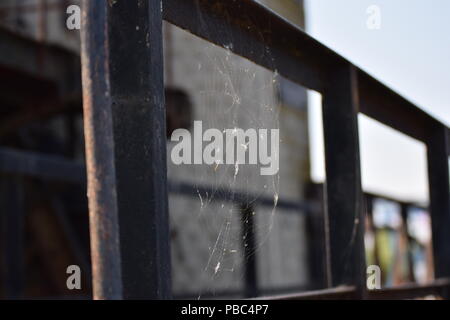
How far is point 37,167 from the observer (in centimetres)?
699

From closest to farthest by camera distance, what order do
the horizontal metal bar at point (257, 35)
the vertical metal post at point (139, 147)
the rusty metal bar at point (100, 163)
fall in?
the rusty metal bar at point (100, 163) < the vertical metal post at point (139, 147) < the horizontal metal bar at point (257, 35)

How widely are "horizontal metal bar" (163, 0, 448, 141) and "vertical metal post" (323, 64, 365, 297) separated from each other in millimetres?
81

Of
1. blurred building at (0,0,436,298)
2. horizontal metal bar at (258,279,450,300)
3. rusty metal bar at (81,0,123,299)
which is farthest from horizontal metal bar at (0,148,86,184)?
rusty metal bar at (81,0,123,299)

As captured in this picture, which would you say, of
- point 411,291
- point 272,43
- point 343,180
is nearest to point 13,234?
point 411,291

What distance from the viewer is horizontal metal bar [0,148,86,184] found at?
671 cm

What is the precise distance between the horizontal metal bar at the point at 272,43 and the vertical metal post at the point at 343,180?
0.08 metres

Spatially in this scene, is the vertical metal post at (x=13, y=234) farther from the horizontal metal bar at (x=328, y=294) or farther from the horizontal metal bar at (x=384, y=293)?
the horizontal metal bar at (x=328, y=294)

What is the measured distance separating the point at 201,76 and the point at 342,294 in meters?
11.8

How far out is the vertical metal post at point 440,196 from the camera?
4270 mm

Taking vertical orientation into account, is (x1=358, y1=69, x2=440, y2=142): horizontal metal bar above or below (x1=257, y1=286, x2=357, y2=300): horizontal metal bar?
above

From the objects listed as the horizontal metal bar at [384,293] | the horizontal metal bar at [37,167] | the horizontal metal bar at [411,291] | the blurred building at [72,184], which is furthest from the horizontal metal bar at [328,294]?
the horizontal metal bar at [37,167]

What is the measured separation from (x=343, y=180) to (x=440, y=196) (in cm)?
155
